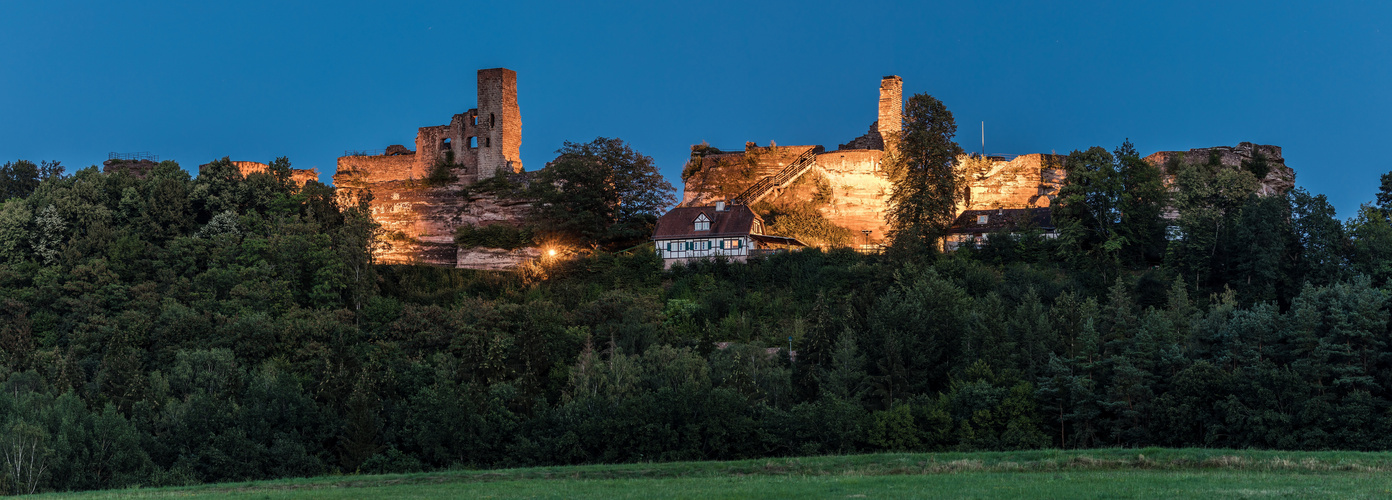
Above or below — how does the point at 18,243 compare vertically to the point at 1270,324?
above

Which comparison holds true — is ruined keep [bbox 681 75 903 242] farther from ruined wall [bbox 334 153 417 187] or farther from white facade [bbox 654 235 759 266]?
ruined wall [bbox 334 153 417 187]

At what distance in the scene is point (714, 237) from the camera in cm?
6206

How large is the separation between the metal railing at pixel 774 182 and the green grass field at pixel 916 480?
33.3 meters

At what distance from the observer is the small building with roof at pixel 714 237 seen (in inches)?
2434

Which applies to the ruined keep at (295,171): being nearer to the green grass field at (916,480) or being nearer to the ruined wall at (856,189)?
the ruined wall at (856,189)

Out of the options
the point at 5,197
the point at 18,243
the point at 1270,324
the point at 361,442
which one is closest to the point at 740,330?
the point at 361,442

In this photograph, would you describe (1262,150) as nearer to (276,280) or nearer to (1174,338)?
(1174,338)

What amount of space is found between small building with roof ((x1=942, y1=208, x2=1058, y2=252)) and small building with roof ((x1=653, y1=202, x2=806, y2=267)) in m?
8.57

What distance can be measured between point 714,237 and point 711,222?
1.19 m

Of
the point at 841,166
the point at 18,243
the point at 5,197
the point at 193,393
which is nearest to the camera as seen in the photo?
the point at 193,393

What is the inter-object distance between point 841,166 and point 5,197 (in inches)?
2161

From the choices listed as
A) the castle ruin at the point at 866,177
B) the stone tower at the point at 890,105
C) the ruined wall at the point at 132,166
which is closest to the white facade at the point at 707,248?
the castle ruin at the point at 866,177

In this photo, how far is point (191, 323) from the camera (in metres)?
52.2

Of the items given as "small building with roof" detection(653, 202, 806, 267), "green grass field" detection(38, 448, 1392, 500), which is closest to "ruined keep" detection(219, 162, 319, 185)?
"small building with roof" detection(653, 202, 806, 267)
